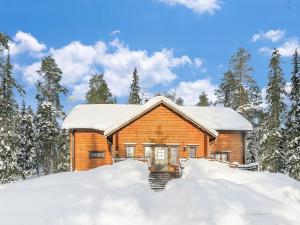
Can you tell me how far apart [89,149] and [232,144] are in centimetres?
1226

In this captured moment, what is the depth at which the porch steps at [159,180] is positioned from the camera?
2255 centimetres

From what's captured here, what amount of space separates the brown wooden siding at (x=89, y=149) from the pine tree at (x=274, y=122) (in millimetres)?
15609

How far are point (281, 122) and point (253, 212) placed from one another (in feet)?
100

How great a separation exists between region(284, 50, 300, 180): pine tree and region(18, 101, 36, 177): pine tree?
3858cm

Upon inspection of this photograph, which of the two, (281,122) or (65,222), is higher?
(281,122)

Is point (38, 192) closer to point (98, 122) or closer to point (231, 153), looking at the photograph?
point (98, 122)

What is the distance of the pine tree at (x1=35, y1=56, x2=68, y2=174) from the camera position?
50.5 m

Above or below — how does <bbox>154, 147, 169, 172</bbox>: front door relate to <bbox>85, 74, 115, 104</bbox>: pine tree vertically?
below

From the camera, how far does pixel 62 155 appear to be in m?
49.8

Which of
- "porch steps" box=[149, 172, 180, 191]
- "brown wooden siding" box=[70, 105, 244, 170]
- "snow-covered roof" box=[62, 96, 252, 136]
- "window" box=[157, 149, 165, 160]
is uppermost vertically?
"snow-covered roof" box=[62, 96, 252, 136]

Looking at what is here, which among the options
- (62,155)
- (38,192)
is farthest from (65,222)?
(62,155)

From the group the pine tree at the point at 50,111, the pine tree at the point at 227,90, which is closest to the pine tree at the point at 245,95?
the pine tree at the point at 227,90

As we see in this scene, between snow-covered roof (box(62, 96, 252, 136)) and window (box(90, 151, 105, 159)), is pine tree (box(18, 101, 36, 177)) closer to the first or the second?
snow-covered roof (box(62, 96, 252, 136))

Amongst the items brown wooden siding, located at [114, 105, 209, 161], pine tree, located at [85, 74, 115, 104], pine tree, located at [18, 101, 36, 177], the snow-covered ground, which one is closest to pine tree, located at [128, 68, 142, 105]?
pine tree, located at [85, 74, 115, 104]
